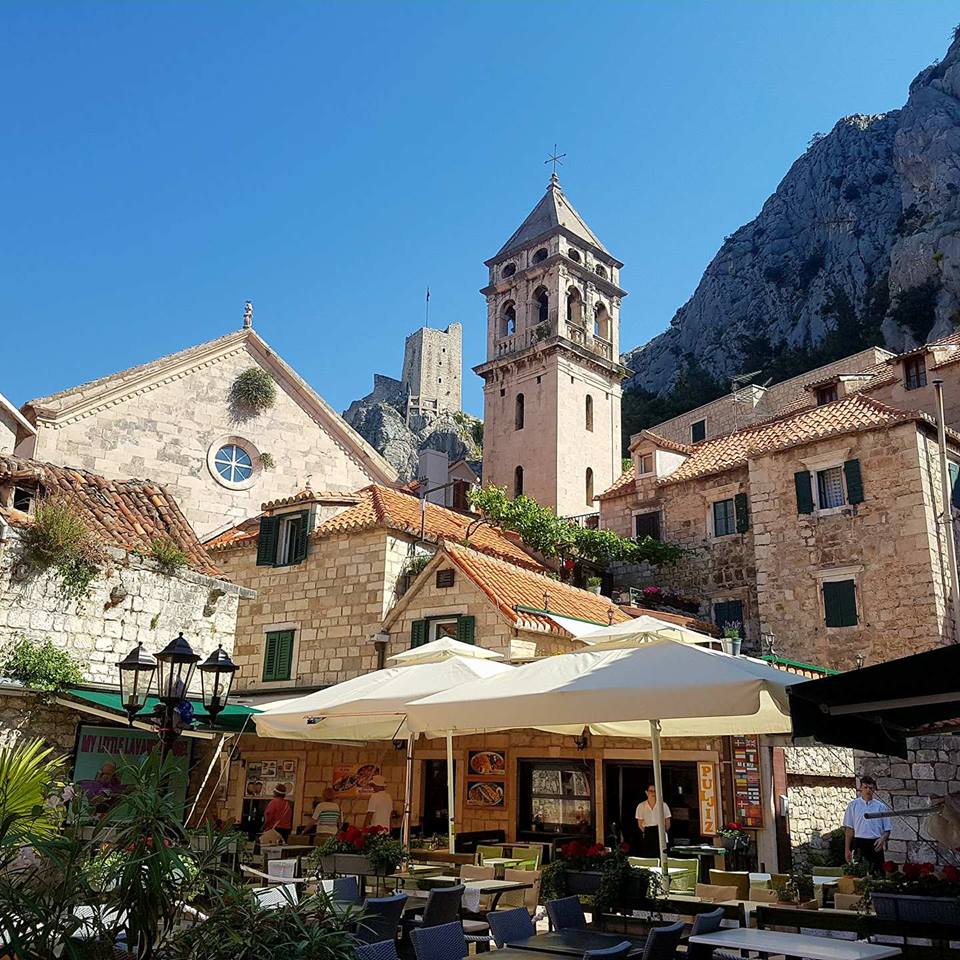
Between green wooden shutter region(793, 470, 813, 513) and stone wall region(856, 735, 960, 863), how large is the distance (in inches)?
530

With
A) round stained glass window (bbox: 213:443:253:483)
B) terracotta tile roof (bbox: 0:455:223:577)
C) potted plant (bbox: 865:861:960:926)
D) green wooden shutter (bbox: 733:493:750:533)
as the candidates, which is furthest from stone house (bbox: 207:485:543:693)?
potted plant (bbox: 865:861:960:926)

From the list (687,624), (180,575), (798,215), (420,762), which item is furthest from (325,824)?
(798,215)

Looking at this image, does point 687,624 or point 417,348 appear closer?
point 687,624

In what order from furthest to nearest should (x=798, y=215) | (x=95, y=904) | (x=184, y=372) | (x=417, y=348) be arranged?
(x=417, y=348), (x=798, y=215), (x=184, y=372), (x=95, y=904)

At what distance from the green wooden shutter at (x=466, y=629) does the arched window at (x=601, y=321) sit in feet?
98.0

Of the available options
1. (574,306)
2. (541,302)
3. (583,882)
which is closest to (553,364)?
(574,306)

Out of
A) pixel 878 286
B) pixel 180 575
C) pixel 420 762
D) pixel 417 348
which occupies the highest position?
pixel 417 348

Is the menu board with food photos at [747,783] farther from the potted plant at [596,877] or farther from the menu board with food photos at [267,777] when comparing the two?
the menu board with food photos at [267,777]

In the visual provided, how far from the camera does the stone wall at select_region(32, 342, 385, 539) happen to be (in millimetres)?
22641

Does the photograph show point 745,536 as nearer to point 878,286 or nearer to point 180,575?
point 180,575

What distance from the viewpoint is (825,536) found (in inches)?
889

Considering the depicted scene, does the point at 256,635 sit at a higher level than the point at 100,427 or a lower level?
lower

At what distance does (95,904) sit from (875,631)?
20.4 meters

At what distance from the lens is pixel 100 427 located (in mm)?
22734
